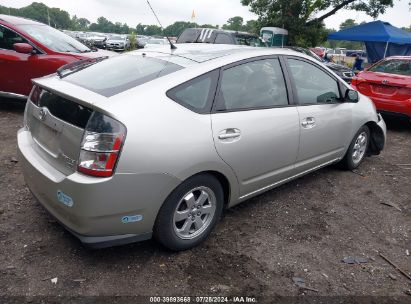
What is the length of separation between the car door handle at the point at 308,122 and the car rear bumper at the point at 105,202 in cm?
160

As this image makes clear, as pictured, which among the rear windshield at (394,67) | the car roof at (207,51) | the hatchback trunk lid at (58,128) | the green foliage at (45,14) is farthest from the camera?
the green foliage at (45,14)

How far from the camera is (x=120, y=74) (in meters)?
2.96

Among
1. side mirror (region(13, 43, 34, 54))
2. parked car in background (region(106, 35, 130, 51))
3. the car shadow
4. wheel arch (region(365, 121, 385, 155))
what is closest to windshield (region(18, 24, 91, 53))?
side mirror (region(13, 43, 34, 54))

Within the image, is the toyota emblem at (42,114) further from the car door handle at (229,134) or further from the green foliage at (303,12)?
the green foliage at (303,12)

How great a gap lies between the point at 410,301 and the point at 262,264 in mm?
1039

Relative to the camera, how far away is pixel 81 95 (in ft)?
8.36

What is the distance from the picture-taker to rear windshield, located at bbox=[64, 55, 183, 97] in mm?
2697

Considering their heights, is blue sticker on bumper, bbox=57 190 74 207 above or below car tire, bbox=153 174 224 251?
above

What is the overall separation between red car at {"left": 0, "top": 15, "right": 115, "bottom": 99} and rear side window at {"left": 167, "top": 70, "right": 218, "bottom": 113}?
4.00 meters

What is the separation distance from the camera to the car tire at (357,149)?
4.59m

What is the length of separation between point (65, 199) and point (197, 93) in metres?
1.21

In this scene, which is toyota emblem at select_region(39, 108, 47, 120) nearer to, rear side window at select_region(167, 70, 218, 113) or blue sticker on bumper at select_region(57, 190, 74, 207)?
blue sticker on bumper at select_region(57, 190, 74, 207)

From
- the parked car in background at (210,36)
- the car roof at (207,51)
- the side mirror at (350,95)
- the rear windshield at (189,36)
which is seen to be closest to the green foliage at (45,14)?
the rear windshield at (189,36)

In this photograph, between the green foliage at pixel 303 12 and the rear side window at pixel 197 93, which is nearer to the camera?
the rear side window at pixel 197 93
